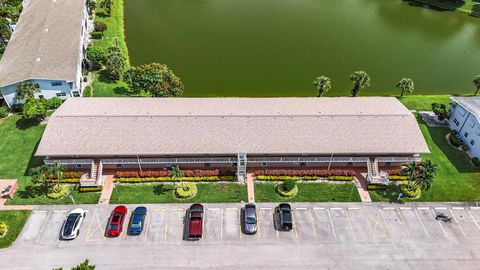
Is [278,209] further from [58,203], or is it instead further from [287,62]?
[287,62]

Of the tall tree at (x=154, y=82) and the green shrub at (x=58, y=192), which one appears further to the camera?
the tall tree at (x=154, y=82)

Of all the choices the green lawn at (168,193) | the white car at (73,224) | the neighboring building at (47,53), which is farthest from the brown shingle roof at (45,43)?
the white car at (73,224)

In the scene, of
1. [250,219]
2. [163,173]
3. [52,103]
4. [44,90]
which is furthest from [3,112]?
[250,219]

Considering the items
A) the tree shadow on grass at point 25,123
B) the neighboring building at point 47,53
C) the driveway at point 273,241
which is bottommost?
the driveway at point 273,241

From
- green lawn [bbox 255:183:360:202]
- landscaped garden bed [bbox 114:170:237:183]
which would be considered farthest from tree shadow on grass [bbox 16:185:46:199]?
green lawn [bbox 255:183:360:202]

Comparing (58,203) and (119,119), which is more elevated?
(119,119)

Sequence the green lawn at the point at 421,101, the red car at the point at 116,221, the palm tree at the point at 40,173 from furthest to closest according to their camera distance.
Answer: the green lawn at the point at 421,101, the palm tree at the point at 40,173, the red car at the point at 116,221

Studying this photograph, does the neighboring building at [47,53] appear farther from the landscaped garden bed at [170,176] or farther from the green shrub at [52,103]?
the landscaped garden bed at [170,176]

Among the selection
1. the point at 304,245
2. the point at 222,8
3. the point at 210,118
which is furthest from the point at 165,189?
the point at 222,8
